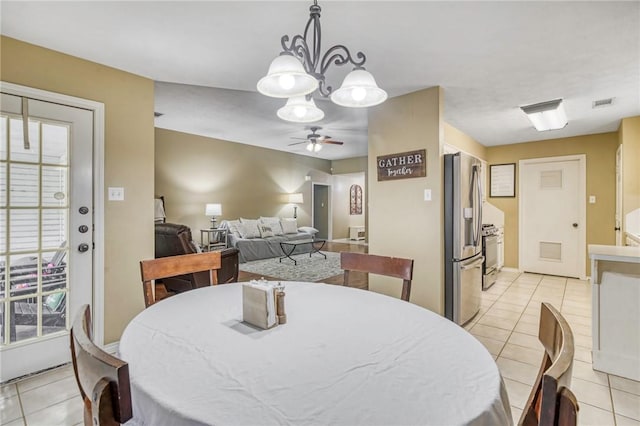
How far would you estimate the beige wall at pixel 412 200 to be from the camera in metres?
3.05

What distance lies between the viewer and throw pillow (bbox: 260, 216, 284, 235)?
7.25 metres

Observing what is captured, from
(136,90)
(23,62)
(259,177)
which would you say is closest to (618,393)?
(136,90)

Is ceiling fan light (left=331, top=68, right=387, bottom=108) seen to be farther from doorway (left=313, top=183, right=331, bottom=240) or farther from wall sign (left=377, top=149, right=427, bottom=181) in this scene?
doorway (left=313, top=183, right=331, bottom=240)

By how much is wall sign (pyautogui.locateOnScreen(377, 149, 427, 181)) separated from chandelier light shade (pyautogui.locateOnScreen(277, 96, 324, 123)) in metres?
1.61

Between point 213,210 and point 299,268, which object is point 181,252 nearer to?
point 299,268

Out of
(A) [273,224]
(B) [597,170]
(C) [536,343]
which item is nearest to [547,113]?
(B) [597,170]

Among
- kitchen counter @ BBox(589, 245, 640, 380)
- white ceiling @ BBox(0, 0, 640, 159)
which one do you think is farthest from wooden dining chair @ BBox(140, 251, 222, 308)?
kitchen counter @ BBox(589, 245, 640, 380)

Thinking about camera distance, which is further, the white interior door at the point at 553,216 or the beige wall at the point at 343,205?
the beige wall at the point at 343,205

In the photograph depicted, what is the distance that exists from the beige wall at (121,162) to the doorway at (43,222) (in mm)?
96

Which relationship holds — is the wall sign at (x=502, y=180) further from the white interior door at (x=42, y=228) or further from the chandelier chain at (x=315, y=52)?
the white interior door at (x=42, y=228)

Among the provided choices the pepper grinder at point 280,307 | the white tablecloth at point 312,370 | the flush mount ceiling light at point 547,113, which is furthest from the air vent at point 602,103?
the pepper grinder at point 280,307

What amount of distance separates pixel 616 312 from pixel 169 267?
3.06 m

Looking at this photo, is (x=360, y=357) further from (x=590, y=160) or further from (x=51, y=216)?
(x=590, y=160)

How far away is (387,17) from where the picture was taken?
188 centimetres
